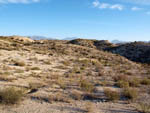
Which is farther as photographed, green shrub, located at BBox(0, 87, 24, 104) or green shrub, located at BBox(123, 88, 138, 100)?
green shrub, located at BBox(123, 88, 138, 100)

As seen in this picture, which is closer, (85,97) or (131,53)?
(85,97)

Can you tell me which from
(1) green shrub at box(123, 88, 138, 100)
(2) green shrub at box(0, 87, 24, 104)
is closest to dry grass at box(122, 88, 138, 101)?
(1) green shrub at box(123, 88, 138, 100)

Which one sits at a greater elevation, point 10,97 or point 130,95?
point 10,97

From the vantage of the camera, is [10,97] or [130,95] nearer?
[10,97]

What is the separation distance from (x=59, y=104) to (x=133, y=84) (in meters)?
5.58

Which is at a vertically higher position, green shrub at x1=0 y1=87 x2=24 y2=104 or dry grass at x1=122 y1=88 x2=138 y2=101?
green shrub at x1=0 y1=87 x2=24 y2=104

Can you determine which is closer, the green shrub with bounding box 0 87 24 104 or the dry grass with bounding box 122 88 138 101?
the green shrub with bounding box 0 87 24 104

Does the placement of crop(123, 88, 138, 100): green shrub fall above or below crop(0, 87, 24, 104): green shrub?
below

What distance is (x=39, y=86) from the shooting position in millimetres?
7734

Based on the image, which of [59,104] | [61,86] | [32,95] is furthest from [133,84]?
[32,95]

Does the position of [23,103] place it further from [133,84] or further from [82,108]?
[133,84]

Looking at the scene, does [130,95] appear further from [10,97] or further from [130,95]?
[10,97]

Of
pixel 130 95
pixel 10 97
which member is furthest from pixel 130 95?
pixel 10 97

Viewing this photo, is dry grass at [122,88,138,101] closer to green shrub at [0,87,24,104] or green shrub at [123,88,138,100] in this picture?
green shrub at [123,88,138,100]
